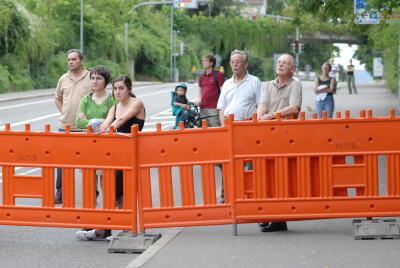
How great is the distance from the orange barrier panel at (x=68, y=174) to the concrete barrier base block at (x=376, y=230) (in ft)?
6.36

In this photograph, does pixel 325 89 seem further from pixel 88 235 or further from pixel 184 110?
pixel 88 235

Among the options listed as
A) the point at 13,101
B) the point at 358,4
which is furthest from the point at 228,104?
the point at 13,101

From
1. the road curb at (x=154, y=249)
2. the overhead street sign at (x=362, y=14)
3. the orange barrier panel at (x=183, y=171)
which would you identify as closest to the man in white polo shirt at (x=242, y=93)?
the road curb at (x=154, y=249)

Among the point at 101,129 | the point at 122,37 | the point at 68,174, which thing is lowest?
the point at 68,174

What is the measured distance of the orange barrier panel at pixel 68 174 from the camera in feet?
30.1

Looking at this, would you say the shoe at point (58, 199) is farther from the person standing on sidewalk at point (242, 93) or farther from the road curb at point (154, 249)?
the person standing on sidewalk at point (242, 93)

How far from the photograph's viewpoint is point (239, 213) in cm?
931

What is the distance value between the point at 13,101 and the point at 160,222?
32876 millimetres

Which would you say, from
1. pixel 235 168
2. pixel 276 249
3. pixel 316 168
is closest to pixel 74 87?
pixel 235 168

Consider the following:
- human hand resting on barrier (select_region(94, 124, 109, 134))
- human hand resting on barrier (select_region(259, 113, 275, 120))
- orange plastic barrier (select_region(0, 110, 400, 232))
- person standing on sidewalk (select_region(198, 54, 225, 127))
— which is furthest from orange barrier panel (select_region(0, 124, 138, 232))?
person standing on sidewalk (select_region(198, 54, 225, 127))

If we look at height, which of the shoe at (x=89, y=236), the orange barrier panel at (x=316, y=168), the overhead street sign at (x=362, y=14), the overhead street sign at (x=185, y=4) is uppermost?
the overhead street sign at (x=185, y=4)

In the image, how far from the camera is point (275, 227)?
9.67 meters

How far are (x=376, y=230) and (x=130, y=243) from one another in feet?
6.95

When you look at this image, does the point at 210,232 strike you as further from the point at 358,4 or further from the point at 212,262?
the point at 358,4
